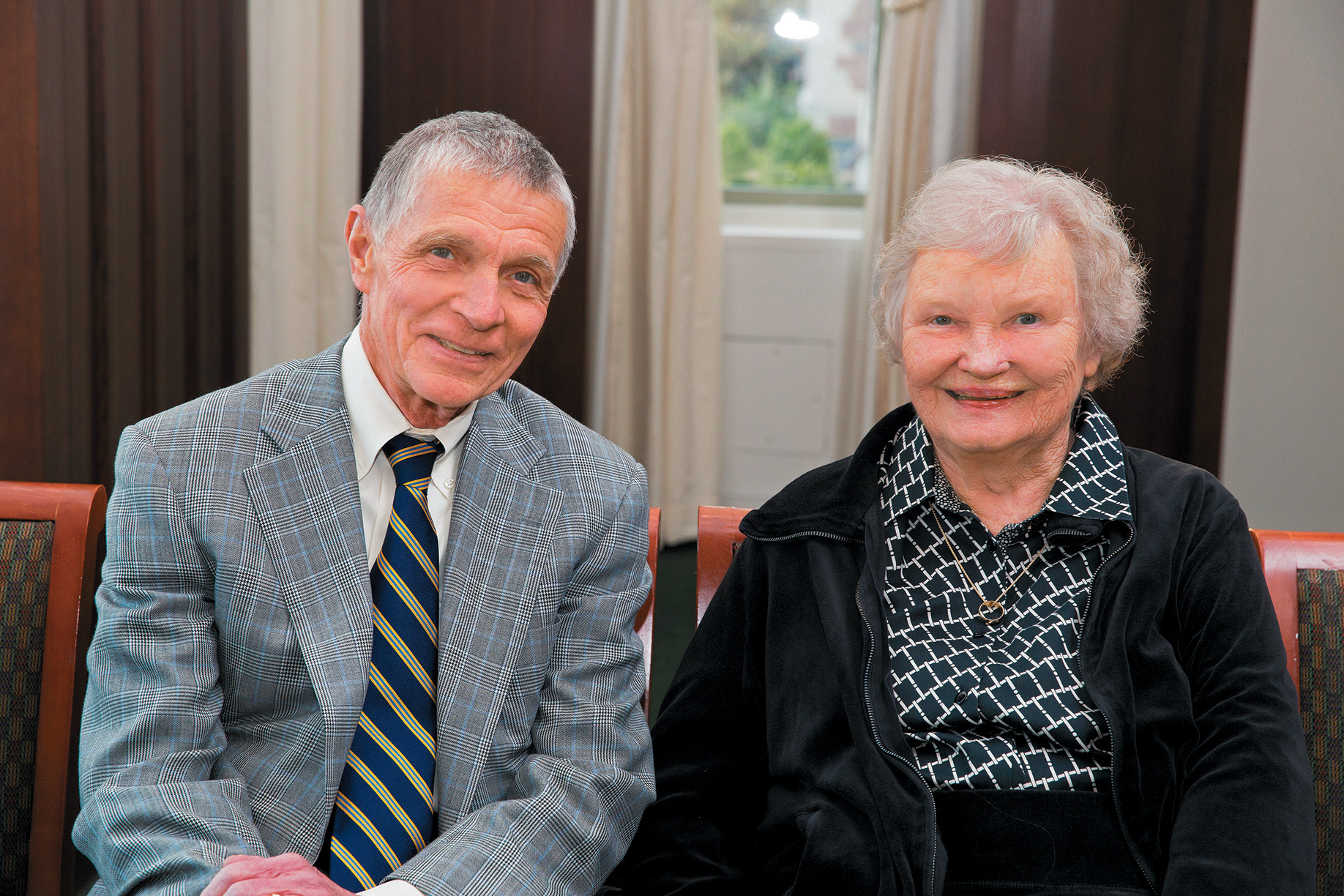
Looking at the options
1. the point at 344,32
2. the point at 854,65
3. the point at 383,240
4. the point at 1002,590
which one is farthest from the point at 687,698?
the point at 854,65

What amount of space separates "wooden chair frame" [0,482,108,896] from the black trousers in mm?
1139

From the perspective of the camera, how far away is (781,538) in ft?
4.96

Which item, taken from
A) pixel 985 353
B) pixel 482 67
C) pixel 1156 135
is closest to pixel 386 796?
pixel 985 353

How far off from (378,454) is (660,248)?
10.5ft

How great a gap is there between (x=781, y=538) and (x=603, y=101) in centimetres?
332

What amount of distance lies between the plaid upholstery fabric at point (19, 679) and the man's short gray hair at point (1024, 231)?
122 centimetres

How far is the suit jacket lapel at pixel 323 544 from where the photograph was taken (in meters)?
1.26

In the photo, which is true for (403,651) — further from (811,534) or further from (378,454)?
(811,534)

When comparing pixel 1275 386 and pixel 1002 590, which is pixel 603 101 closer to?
pixel 1275 386

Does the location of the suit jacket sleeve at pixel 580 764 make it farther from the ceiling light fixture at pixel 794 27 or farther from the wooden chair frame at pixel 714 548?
the ceiling light fixture at pixel 794 27

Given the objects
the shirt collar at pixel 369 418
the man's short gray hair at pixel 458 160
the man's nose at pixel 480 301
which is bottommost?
A: the shirt collar at pixel 369 418

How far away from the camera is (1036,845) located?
4.44 ft

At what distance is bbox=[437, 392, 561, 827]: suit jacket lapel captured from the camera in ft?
4.31

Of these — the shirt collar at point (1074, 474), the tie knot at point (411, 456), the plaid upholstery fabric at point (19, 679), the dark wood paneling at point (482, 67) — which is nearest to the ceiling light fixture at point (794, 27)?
the dark wood paneling at point (482, 67)
